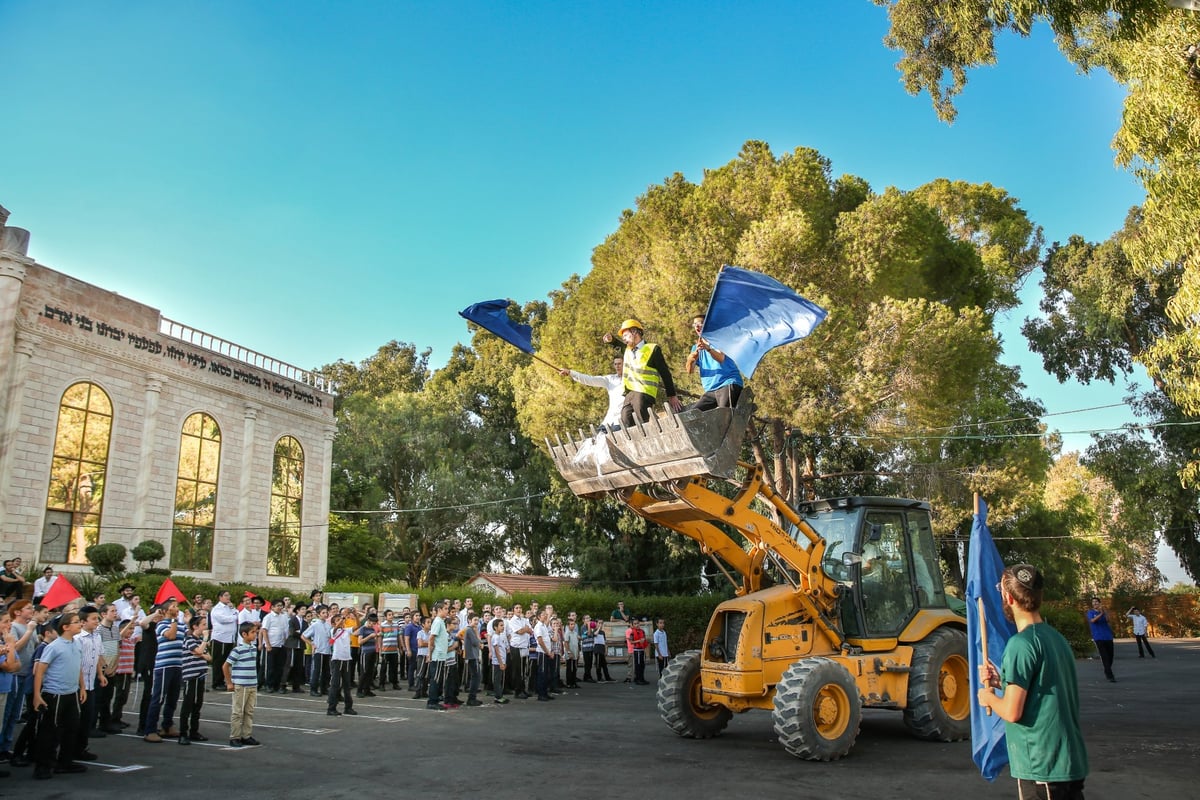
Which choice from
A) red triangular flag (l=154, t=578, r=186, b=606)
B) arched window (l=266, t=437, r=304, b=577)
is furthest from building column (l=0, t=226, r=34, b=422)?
red triangular flag (l=154, t=578, r=186, b=606)

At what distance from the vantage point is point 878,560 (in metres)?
9.57

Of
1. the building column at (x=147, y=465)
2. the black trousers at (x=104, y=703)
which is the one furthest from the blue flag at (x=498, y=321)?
the building column at (x=147, y=465)

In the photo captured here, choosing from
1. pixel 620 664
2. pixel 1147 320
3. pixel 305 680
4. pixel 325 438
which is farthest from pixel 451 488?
pixel 1147 320

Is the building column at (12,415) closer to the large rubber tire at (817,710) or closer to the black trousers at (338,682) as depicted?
the black trousers at (338,682)

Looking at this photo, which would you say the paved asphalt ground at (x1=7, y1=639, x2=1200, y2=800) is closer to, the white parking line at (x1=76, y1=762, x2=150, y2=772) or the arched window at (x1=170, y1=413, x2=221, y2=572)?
the white parking line at (x1=76, y1=762, x2=150, y2=772)

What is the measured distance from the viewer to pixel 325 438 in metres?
32.5

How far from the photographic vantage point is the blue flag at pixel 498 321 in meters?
9.12

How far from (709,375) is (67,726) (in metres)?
6.76

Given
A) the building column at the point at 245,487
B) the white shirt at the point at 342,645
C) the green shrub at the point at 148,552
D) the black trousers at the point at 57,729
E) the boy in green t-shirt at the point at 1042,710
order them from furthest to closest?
the building column at the point at 245,487
the green shrub at the point at 148,552
the white shirt at the point at 342,645
the black trousers at the point at 57,729
the boy in green t-shirt at the point at 1042,710

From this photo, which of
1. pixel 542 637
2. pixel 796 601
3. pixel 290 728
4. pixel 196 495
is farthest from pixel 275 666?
pixel 196 495

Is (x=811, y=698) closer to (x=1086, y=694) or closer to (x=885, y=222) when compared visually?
(x=1086, y=694)

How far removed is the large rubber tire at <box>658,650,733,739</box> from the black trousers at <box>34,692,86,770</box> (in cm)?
589

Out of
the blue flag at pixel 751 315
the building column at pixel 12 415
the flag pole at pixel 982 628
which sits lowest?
the flag pole at pixel 982 628

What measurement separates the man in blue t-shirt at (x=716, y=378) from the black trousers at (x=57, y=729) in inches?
248
